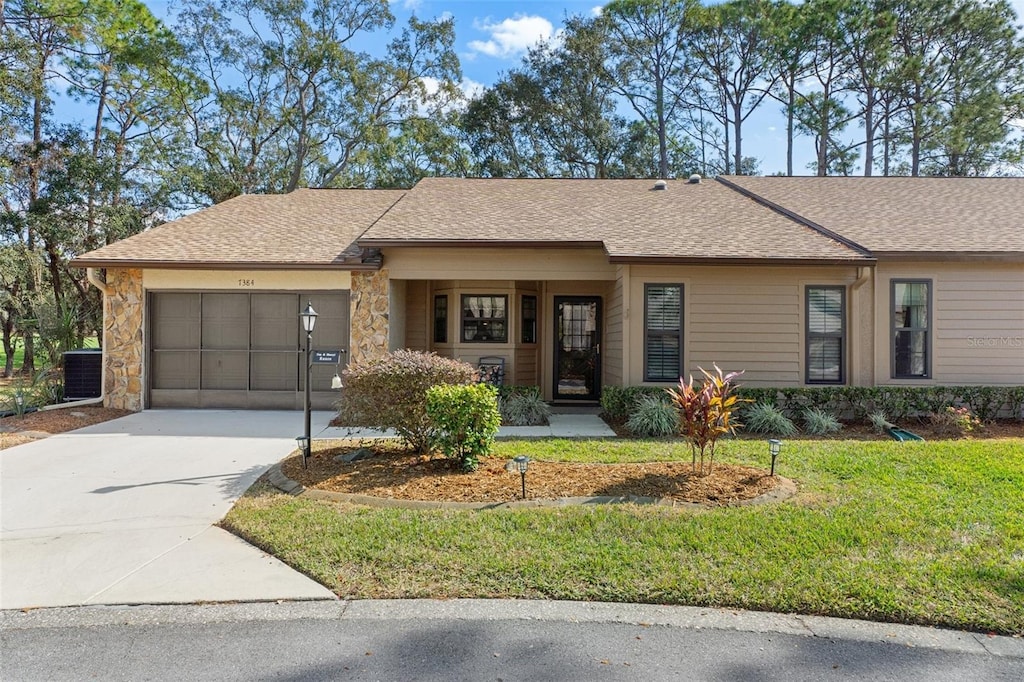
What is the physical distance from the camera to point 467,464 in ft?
18.5

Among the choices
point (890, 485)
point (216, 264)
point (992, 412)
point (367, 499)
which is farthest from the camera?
point (216, 264)

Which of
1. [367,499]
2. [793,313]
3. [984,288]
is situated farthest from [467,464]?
[984,288]

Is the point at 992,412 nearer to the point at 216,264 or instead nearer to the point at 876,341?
the point at 876,341

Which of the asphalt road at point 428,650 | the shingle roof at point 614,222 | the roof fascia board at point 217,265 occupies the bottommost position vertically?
the asphalt road at point 428,650

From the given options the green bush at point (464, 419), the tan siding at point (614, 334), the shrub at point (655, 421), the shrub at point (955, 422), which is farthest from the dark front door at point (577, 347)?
the green bush at point (464, 419)

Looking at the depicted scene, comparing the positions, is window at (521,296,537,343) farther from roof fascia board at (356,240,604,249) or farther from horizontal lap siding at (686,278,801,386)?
horizontal lap siding at (686,278,801,386)

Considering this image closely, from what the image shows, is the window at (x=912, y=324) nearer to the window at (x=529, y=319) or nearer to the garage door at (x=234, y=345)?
the window at (x=529, y=319)

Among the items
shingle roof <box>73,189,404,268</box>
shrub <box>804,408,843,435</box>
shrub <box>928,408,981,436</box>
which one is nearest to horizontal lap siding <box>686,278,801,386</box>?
shrub <box>804,408,843,435</box>

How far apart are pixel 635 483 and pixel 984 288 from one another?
767cm

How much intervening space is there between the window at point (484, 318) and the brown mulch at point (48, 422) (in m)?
5.95

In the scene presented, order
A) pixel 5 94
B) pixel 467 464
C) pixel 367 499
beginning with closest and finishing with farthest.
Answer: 1. pixel 367 499
2. pixel 467 464
3. pixel 5 94

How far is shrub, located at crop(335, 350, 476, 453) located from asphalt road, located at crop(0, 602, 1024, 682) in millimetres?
2689

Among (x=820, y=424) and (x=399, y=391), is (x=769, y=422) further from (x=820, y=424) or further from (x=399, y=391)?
(x=399, y=391)

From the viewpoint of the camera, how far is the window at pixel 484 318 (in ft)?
35.3
